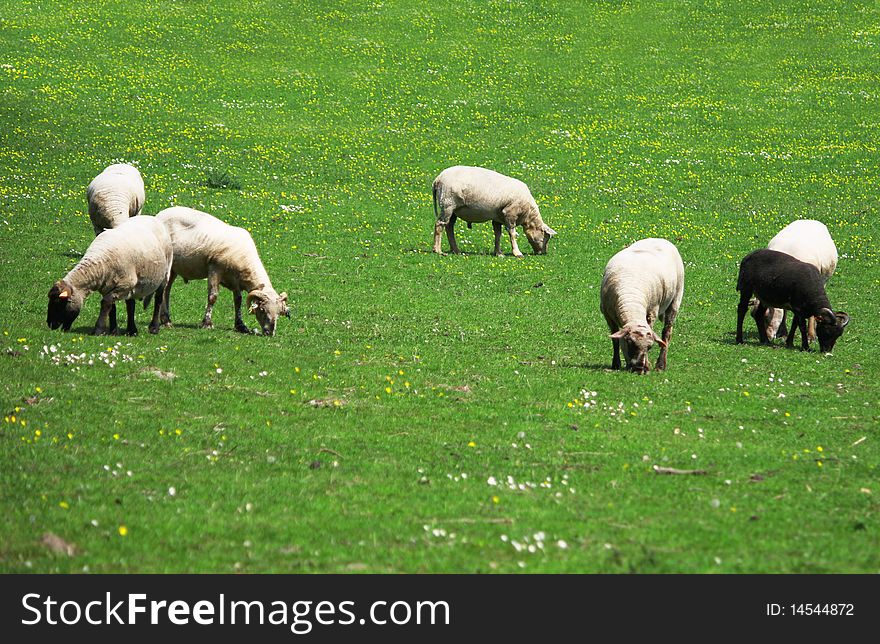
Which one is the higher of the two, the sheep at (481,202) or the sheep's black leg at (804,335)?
the sheep at (481,202)

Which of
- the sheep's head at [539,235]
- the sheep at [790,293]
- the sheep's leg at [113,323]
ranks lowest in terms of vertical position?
the sheep's leg at [113,323]

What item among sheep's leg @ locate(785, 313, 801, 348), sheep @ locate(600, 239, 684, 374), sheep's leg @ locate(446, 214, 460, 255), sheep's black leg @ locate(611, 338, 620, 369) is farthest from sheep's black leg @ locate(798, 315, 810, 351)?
sheep's leg @ locate(446, 214, 460, 255)

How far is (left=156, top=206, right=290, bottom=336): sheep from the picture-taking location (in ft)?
61.3

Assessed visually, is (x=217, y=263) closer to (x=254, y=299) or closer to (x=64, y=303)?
(x=254, y=299)

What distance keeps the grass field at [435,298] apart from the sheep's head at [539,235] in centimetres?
77

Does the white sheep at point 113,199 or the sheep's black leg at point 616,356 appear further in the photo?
the white sheep at point 113,199

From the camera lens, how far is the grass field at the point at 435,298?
29.8ft

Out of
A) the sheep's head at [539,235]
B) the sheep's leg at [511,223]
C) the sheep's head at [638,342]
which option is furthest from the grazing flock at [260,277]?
the sheep's leg at [511,223]

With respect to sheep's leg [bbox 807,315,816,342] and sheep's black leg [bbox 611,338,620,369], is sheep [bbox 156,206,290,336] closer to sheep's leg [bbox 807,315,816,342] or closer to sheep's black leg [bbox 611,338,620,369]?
sheep's black leg [bbox 611,338,620,369]

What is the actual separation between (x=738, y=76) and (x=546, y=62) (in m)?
9.31

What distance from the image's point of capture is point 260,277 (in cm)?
1914

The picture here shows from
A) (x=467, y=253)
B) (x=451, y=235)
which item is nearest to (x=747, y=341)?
(x=467, y=253)

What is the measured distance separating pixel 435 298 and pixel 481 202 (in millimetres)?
6435

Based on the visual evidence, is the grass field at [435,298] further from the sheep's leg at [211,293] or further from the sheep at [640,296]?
the sheep at [640,296]
